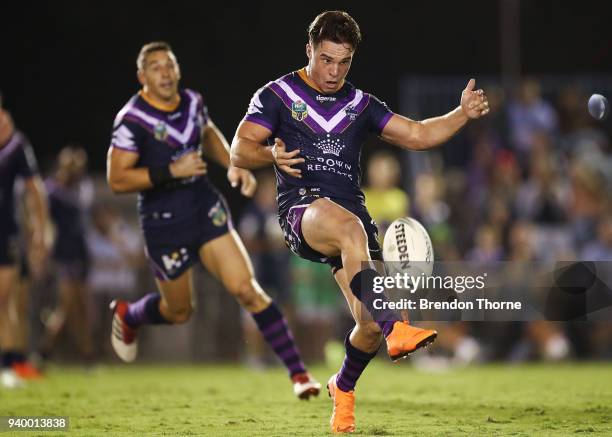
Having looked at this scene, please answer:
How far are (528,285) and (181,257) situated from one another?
211 inches

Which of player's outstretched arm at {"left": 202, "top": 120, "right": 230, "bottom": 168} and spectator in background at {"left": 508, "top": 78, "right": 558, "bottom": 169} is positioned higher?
spectator in background at {"left": 508, "top": 78, "right": 558, "bottom": 169}

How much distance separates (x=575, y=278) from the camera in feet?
40.9

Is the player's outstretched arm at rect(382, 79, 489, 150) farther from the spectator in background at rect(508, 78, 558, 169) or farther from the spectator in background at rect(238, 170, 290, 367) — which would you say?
the spectator in background at rect(508, 78, 558, 169)

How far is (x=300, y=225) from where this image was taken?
261 inches

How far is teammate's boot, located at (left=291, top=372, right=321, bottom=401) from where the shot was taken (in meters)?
8.41

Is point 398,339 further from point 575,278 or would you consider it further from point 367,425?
point 575,278

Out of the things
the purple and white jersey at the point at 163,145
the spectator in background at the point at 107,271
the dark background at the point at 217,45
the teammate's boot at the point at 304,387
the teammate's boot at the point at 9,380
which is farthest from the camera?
the dark background at the point at 217,45

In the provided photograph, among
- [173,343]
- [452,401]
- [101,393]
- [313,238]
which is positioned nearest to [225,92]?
[173,343]

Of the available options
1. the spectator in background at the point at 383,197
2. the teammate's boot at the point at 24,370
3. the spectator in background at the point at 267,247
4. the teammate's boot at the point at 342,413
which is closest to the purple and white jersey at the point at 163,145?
the teammate's boot at the point at 342,413

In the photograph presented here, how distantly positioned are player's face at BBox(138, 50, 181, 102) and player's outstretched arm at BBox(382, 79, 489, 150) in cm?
227

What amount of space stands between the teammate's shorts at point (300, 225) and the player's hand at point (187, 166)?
4.77ft

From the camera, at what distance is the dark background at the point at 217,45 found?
682 inches

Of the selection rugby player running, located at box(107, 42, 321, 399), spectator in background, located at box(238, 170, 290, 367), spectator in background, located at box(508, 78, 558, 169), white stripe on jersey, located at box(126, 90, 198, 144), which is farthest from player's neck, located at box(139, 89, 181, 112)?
spectator in background, located at box(508, 78, 558, 169)

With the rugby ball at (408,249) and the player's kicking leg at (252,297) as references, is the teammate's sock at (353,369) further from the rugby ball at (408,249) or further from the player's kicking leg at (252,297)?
the player's kicking leg at (252,297)
